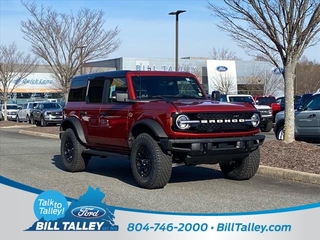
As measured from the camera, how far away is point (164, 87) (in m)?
10.3

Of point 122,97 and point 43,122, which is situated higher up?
point 122,97

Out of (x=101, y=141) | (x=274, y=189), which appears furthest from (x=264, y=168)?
(x=101, y=141)

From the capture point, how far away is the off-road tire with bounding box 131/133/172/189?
881 cm

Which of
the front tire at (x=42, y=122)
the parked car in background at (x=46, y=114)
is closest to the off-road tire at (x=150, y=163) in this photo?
the parked car in background at (x=46, y=114)

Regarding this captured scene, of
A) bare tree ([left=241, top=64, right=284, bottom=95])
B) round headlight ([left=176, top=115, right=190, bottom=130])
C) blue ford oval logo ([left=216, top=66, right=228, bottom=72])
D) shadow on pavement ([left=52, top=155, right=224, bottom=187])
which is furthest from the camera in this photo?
blue ford oval logo ([left=216, top=66, right=228, bottom=72])

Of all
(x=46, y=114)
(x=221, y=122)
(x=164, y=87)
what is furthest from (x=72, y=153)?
(x=46, y=114)

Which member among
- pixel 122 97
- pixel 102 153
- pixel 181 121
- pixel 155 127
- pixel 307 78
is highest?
pixel 307 78

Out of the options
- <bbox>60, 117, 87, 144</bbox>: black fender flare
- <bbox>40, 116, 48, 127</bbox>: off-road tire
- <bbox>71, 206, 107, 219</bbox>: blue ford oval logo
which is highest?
<bbox>60, 117, 87, 144</bbox>: black fender flare

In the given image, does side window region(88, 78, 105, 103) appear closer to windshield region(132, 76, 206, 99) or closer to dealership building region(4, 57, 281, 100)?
windshield region(132, 76, 206, 99)

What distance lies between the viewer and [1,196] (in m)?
5.10

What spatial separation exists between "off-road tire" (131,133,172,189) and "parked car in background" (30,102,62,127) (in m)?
22.8

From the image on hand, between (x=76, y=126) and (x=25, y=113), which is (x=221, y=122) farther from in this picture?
(x=25, y=113)

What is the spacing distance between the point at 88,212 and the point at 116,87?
562 centimetres

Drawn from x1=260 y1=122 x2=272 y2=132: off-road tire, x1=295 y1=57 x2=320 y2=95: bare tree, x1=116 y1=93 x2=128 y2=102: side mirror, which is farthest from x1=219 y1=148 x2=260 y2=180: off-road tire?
x1=295 y1=57 x2=320 y2=95: bare tree
